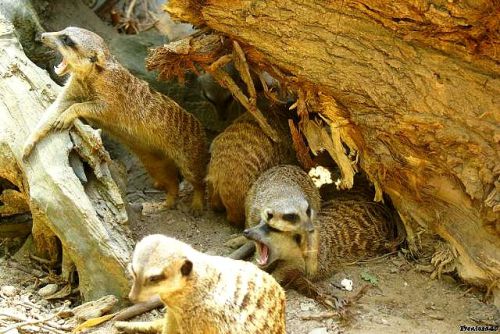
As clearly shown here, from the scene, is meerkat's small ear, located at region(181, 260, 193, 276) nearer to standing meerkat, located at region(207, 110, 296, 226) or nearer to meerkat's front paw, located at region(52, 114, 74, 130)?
meerkat's front paw, located at region(52, 114, 74, 130)

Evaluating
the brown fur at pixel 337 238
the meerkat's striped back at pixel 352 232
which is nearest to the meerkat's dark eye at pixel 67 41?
the brown fur at pixel 337 238

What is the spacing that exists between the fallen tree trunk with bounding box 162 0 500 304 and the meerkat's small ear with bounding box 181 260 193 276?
1463 mm

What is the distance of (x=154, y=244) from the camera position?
2564 millimetres

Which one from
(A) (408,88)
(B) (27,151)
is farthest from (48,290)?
(A) (408,88)

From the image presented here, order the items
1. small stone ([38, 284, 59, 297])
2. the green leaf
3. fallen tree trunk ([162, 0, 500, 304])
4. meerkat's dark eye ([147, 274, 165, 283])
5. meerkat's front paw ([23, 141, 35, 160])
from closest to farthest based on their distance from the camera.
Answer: meerkat's dark eye ([147, 274, 165, 283]) → fallen tree trunk ([162, 0, 500, 304]) → meerkat's front paw ([23, 141, 35, 160]) → small stone ([38, 284, 59, 297]) → the green leaf

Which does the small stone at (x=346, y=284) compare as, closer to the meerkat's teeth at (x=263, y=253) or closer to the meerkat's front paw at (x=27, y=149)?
the meerkat's teeth at (x=263, y=253)

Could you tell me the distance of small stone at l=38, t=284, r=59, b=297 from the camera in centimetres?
365

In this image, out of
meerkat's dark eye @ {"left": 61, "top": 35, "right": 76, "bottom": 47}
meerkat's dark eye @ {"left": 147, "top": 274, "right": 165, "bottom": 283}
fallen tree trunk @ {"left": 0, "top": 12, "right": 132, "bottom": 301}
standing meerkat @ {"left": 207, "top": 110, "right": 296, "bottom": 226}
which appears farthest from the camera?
standing meerkat @ {"left": 207, "top": 110, "right": 296, "bottom": 226}

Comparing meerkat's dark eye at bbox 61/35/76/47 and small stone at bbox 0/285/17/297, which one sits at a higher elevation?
meerkat's dark eye at bbox 61/35/76/47

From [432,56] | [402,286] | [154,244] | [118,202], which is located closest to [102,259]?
[118,202]

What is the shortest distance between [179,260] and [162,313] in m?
1.02

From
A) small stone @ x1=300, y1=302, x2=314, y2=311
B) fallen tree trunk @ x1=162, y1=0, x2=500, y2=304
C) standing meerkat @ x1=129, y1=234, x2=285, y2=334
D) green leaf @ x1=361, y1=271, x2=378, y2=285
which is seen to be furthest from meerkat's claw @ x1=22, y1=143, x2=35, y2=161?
green leaf @ x1=361, y1=271, x2=378, y2=285

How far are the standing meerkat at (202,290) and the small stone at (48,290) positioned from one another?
1.06 meters

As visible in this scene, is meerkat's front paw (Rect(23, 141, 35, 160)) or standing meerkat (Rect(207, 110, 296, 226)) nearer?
meerkat's front paw (Rect(23, 141, 35, 160))
